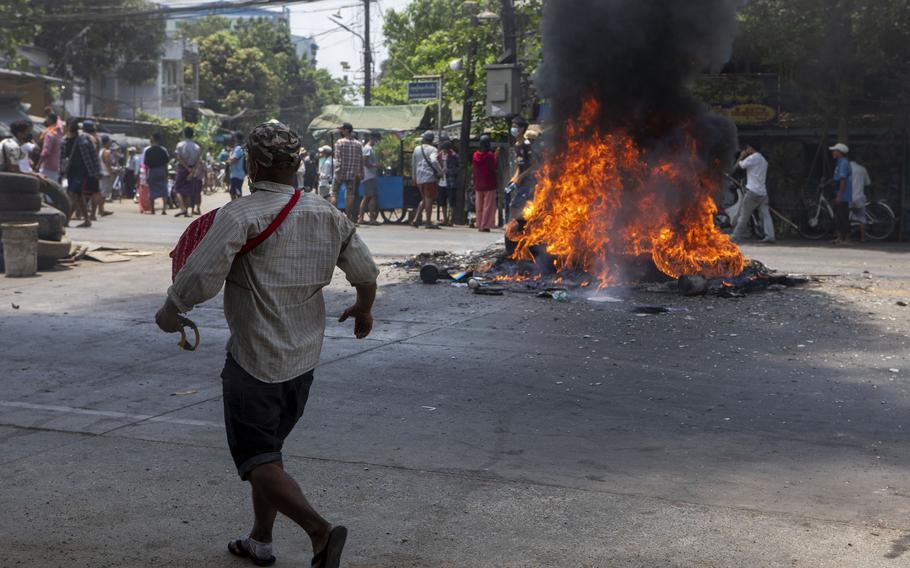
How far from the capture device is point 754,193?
60.9 ft

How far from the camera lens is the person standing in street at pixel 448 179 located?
22.1 m

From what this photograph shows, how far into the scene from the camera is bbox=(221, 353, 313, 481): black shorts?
371 centimetres

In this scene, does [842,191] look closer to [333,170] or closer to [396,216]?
[333,170]

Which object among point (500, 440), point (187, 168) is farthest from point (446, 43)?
point (500, 440)

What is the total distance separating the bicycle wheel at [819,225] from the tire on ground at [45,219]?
42.4 feet

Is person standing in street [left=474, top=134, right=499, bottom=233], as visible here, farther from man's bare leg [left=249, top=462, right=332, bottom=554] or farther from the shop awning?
man's bare leg [left=249, top=462, right=332, bottom=554]

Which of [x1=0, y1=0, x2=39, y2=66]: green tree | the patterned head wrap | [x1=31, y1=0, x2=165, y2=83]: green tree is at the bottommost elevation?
the patterned head wrap

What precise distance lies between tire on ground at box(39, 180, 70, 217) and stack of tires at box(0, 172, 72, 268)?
259 cm

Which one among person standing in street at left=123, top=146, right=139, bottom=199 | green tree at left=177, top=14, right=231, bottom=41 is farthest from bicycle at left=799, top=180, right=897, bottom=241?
green tree at left=177, top=14, right=231, bottom=41

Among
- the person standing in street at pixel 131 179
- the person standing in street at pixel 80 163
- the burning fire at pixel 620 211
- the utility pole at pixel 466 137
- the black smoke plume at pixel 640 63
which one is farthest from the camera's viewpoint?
the person standing in street at pixel 131 179

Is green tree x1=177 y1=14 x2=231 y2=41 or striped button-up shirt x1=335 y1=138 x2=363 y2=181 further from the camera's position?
green tree x1=177 y1=14 x2=231 y2=41

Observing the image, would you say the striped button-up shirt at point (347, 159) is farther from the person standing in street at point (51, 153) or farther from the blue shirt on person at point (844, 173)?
the blue shirt on person at point (844, 173)

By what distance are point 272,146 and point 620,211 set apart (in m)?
8.95

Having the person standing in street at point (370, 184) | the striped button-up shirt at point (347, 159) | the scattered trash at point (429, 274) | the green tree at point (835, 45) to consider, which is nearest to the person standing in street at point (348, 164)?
the striped button-up shirt at point (347, 159)
